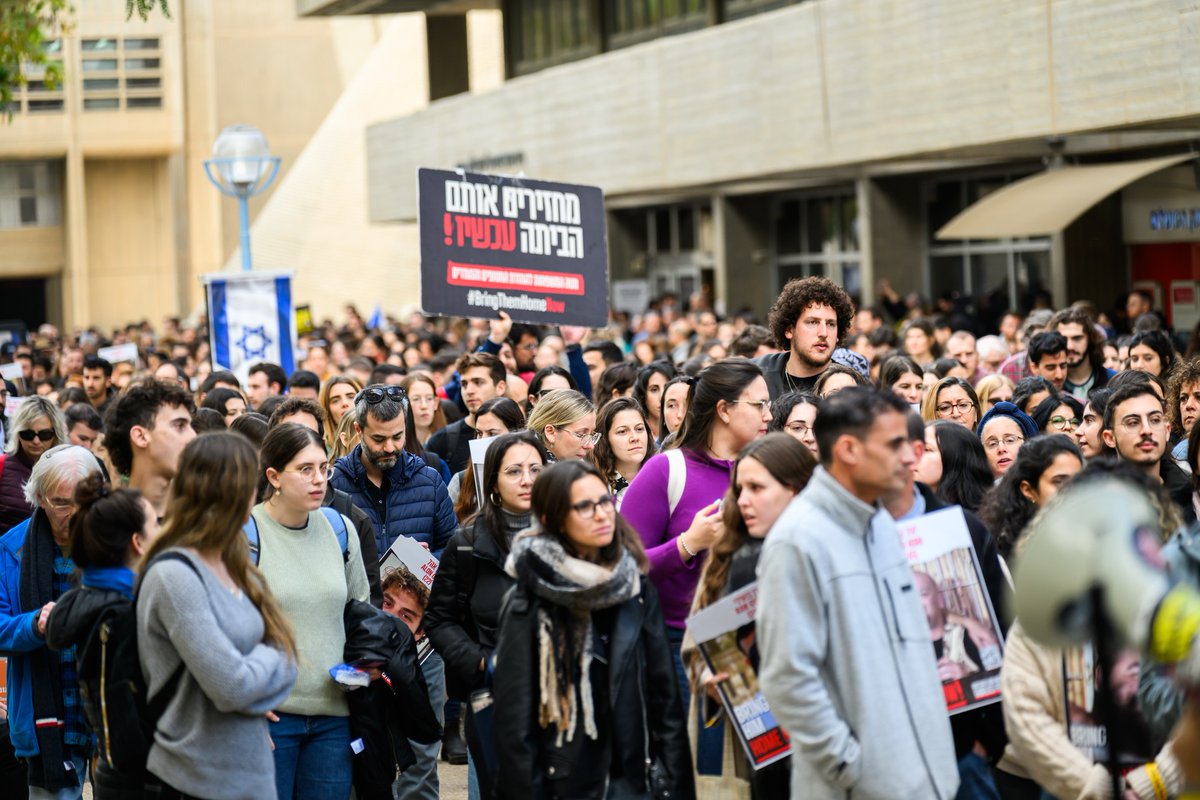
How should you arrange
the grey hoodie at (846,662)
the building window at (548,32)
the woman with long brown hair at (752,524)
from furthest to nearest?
the building window at (548,32)
the woman with long brown hair at (752,524)
the grey hoodie at (846,662)

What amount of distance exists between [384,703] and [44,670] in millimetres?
1392

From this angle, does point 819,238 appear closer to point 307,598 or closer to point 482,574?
point 482,574

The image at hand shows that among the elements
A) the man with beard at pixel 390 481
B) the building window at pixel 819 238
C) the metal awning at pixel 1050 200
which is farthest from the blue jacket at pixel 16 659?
the building window at pixel 819 238

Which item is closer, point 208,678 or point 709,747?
point 208,678

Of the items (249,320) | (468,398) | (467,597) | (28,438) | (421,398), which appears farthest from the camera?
(249,320)

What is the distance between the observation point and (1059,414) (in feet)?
28.1

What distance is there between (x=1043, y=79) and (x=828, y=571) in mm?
13822

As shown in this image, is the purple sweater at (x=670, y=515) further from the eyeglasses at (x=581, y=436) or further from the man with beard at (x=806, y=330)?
the man with beard at (x=806, y=330)

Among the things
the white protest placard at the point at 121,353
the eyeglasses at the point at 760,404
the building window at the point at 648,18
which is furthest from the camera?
the building window at the point at 648,18

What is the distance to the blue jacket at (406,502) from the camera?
26.1 ft

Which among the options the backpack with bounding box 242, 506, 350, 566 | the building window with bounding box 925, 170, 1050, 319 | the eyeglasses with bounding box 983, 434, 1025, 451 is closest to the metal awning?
the building window with bounding box 925, 170, 1050, 319

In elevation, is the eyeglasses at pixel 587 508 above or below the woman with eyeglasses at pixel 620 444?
below

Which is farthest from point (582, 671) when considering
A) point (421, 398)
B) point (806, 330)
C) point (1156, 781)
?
point (421, 398)

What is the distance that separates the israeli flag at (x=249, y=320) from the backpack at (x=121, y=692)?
1019 centimetres
